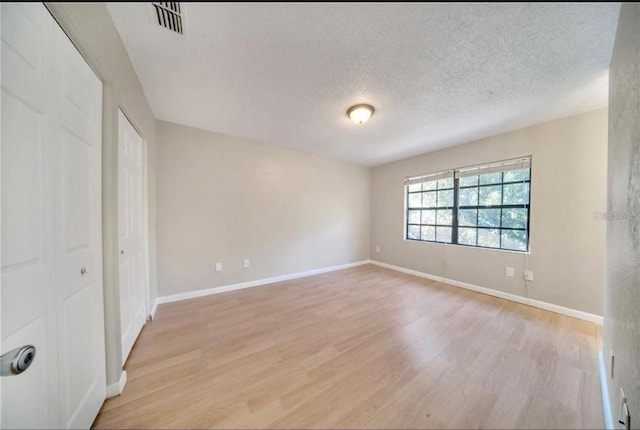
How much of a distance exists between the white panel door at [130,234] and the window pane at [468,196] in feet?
13.8

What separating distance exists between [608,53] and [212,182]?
389 centimetres

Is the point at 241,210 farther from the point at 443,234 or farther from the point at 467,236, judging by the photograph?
the point at 467,236

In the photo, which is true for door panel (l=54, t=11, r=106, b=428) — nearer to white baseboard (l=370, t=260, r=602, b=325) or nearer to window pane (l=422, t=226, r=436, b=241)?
white baseboard (l=370, t=260, r=602, b=325)

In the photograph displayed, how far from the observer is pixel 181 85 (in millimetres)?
1970

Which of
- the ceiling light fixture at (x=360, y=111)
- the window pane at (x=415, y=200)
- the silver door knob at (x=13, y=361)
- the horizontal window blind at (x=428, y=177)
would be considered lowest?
the silver door knob at (x=13, y=361)

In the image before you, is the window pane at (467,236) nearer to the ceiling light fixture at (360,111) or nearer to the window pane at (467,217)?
the window pane at (467,217)

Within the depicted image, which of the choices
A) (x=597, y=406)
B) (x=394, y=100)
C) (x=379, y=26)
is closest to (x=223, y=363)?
(x=597, y=406)

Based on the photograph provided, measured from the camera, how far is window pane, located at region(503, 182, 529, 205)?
111 inches

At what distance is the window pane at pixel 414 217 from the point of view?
4159 millimetres

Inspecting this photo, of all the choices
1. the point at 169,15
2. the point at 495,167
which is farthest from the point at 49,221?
the point at 495,167

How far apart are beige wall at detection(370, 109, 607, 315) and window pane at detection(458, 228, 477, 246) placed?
0.12 metres

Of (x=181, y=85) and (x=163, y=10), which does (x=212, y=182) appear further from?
(x=163, y=10)

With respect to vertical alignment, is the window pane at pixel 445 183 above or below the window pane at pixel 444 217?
above

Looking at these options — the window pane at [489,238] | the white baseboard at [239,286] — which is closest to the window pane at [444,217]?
the window pane at [489,238]
